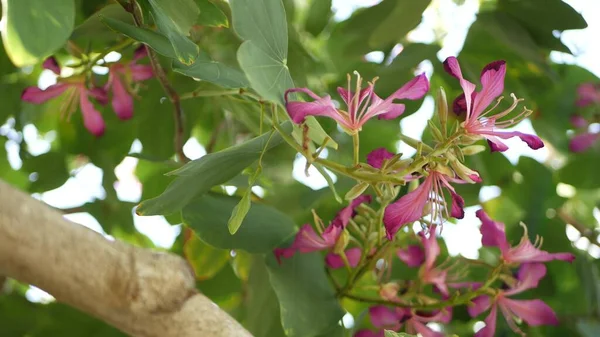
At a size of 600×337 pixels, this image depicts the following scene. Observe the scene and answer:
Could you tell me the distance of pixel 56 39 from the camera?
22.0 inches

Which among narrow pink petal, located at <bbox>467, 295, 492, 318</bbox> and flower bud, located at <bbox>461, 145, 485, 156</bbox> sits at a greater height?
flower bud, located at <bbox>461, 145, 485, 156</bbox>

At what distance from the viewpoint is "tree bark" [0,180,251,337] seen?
0.53m

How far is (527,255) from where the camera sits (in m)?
0.78

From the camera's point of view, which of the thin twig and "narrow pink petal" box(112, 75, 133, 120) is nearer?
the thin twig

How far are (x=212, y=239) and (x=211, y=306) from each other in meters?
0.15

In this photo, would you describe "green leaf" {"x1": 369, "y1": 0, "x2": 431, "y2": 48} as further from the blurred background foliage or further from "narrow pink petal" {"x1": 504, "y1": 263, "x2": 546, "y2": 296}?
"narrow pink petal" {"x1": 504, "y1": 263, "x2": 546, "y2": 296}

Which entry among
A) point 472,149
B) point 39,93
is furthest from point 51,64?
point 472,149

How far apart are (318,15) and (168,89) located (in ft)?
0.94

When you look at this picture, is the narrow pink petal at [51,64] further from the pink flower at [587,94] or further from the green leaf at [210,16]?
the pink flower at [587,94]

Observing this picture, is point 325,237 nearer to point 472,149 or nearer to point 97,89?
point 472,149

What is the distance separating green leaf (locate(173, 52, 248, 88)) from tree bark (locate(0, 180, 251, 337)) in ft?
0.45

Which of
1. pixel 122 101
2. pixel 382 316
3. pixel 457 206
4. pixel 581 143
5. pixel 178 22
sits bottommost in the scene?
pixel 581 143

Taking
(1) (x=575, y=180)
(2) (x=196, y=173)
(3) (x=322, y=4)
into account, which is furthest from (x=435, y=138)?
(1) (x=575, y=180)

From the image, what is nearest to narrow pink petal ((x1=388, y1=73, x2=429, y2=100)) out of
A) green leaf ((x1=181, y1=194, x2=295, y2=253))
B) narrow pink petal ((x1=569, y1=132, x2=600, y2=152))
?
green leaf ((x1=181, y1=194, x2=295, y2=253))
